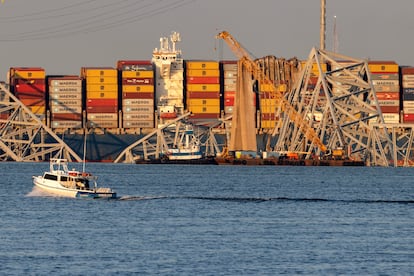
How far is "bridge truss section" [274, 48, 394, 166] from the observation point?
573 feet

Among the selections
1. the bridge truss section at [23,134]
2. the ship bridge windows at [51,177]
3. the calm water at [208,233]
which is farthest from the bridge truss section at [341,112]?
the ship bridge windows at [51,177]

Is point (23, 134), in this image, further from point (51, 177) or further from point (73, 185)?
point (73, 185)

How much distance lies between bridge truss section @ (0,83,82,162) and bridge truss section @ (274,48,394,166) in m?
32.0

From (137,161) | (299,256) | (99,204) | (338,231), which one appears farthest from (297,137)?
(299,256)

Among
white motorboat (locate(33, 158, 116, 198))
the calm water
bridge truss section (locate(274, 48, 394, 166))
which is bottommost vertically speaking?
the calm water

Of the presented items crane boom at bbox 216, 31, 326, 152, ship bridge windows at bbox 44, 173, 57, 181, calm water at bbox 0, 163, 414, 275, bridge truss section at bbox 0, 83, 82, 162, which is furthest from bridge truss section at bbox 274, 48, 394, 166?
ship bridge windows at bbox 44, 173, 57, 181

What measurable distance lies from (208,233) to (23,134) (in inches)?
5320

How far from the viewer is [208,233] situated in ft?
223

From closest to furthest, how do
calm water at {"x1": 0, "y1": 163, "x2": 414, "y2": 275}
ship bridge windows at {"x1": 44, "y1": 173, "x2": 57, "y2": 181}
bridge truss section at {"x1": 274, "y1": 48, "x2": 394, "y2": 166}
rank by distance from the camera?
1. calm water at {"x1": 0, "y1": 163, "x2": 414, "y2": 275}
2. ship bridge windows at {"x1": 44, "y1": 173, "x2": 57, "y2": 181}
3. bridge truss section at {"x1": 274, "y1": 48, "x2": 394, "y2": 166}

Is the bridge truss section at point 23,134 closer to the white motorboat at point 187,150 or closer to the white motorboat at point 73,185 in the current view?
A: the white motorboat at point 187,150

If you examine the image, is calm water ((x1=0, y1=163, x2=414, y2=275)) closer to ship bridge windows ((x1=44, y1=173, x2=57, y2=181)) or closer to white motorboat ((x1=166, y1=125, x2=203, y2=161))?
ship bridge windows ((x1=44, y1=173, x2=57, y2=181))

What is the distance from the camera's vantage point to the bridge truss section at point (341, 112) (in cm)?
17450

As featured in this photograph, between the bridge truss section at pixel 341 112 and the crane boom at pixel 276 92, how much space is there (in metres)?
0.87

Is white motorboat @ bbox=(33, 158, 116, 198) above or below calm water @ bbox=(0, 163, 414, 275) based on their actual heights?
above
